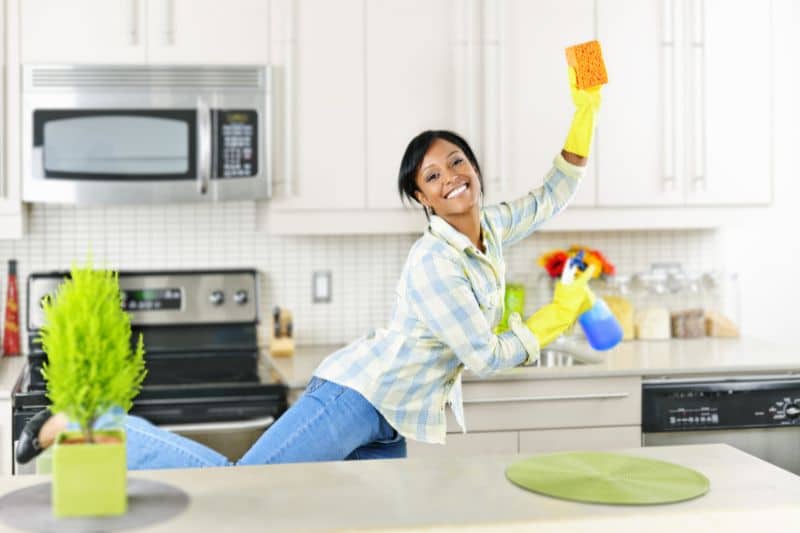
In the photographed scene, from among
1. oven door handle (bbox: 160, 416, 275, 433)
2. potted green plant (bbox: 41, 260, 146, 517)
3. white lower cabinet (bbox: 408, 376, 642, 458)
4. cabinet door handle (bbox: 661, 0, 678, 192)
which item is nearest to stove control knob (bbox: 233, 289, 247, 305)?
oven door handle (bbox: 160, 416, 275, 433)

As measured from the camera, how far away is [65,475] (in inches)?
60.3

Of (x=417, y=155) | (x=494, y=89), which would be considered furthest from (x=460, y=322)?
(x=494, y=89)

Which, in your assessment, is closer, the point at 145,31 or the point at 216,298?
the point at 145,31

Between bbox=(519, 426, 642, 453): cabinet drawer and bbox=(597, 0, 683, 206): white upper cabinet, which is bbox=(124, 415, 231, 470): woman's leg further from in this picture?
bbox=(597, 0, 683, 206): white upper cabinet

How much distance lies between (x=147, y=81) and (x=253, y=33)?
0.37 m

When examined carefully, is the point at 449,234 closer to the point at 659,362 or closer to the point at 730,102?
the point at 659,362

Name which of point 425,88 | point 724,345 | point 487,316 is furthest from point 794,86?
point 487,316

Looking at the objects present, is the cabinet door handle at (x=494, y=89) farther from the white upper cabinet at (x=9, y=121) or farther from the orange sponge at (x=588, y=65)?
the white upper cabinet at (x=9, y=121)

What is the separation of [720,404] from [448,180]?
149 cm

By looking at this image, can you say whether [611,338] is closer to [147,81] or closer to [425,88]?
[425,88]

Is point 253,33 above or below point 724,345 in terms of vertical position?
above

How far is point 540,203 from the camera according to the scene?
2.68 metres

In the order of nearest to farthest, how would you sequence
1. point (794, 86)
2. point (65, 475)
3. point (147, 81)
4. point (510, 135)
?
point (65, 475), point (147, 81), point (510, 135), point (794, 86)

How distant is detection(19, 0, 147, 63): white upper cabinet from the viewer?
3344mm
